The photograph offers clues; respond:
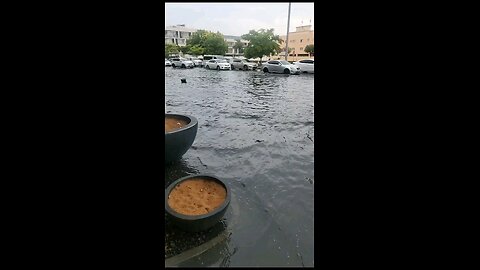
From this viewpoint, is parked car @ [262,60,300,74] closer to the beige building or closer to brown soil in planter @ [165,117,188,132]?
brown soil in planter @ [165,117,188,132]

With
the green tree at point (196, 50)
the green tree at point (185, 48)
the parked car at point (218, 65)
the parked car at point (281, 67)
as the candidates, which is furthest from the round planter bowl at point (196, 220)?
the green tree at point (185, 48)

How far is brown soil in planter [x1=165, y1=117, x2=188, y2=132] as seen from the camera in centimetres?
388

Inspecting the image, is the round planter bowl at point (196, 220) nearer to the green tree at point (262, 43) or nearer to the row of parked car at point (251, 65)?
the row of parked car at point (251, 65)

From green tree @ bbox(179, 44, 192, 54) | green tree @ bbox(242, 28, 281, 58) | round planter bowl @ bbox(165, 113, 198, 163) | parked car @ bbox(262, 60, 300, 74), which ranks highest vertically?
green tree @ bbox(179, 44, 192, 54)

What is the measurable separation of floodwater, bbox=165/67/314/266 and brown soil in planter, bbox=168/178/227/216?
0.68 feet

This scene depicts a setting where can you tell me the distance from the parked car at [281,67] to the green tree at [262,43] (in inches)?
247

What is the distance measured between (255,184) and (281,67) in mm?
19142

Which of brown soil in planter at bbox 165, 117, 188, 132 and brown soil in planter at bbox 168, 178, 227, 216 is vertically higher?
brown soil in planter at bbox 165, 117, 188, 132

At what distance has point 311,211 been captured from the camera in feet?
10.0

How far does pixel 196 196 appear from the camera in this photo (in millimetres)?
2812

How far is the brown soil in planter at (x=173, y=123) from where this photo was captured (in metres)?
3.88

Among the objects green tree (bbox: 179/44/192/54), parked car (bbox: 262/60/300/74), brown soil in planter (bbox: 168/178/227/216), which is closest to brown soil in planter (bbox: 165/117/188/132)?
brown soil in planter (bbox: 168/178/227/216)

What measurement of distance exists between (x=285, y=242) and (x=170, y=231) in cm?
107
